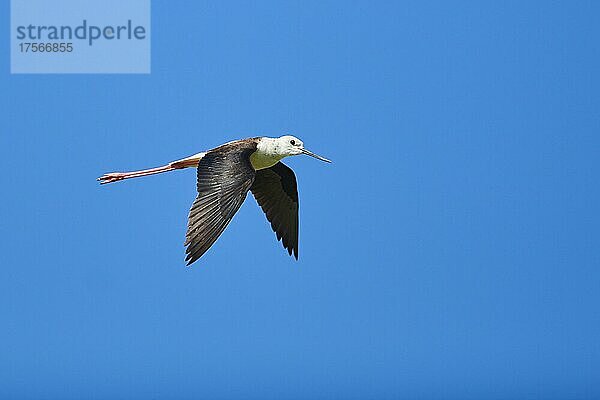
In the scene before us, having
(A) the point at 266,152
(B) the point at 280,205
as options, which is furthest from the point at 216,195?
(B) the point at 280,205

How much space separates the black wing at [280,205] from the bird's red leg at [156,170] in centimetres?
90

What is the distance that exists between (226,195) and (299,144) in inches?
72.9

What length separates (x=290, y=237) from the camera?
14.5 m

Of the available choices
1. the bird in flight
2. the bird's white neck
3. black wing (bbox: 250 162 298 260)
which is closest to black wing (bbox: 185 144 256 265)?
the bird in flight

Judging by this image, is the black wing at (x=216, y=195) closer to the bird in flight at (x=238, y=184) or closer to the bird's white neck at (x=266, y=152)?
the bird in flight at (x=238, y=184)

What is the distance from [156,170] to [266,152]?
1.61m

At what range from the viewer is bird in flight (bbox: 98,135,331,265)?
11.8 m

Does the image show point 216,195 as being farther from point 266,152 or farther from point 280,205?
point 280,205

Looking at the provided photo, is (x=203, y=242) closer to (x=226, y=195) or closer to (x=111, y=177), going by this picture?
(x=226, y=195)

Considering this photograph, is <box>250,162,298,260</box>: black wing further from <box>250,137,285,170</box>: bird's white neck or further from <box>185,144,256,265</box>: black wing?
<box>185,144,256,265</box>: black wing

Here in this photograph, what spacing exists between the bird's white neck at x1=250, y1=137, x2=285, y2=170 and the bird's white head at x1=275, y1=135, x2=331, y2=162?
0.06 feet

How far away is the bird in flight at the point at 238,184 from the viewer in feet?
38.6

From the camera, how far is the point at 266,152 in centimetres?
1352

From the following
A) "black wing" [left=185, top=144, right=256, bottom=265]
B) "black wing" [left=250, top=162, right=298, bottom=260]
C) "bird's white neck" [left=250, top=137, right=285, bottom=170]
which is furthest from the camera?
"black wing" [left=250, top=162, right=298, bottom=260]
